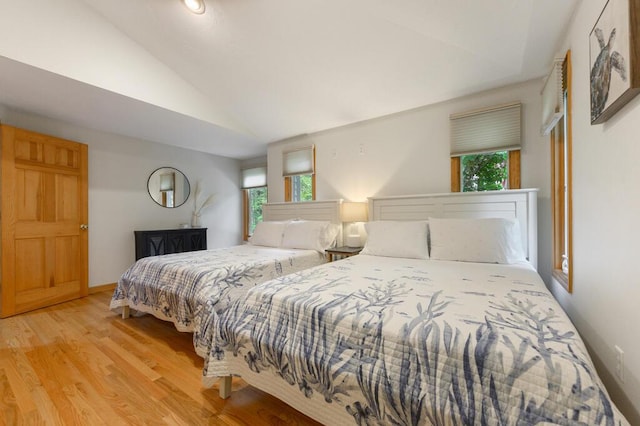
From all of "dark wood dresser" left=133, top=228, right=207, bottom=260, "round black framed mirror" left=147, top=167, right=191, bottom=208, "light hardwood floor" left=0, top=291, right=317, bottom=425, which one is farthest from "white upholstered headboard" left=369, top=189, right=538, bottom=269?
"round black framed mirror" left=147, top=167, right=191, bottom=208

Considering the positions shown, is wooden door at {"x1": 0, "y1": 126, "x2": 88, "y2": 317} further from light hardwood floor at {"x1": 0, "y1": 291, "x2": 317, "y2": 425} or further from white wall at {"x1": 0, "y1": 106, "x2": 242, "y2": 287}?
light hardwood floor at {"x1": 0, "y1": 291, "x2": 317, "y2": 425}

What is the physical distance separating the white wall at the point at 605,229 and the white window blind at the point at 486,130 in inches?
32.2

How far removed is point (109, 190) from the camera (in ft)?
12.9

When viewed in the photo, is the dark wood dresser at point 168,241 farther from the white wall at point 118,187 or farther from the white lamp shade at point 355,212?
the white lamp shade at point 355,212

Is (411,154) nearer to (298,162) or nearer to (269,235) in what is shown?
(298,162)

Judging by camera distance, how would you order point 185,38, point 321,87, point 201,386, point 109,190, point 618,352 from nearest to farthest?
1. point 618,352
2. point 201,386
3. point 185,38
4. point 321,87
5. point 109,190

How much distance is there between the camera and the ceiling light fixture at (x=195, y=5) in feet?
7.47

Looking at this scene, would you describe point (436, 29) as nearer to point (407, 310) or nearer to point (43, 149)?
point (407, 310)

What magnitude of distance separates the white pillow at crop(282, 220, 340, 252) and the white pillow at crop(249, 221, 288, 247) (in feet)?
0.30

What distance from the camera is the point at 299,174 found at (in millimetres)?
4355

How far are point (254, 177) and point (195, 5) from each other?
11.2 ft

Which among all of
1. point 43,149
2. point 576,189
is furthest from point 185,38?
point 576,189

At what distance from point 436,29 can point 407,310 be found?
2.09 m

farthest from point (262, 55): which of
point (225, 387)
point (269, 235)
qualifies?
point (225, 387)
